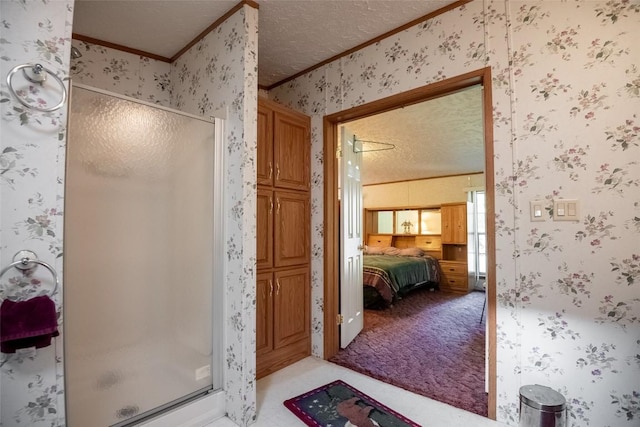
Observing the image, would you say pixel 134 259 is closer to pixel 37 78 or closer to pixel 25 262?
pixel 25 262

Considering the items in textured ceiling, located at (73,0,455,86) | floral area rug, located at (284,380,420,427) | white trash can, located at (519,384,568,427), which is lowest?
floral area rug, located at (284,380,420,427)

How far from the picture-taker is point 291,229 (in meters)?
2.53

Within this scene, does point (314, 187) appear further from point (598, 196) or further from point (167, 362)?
point (598, 196)

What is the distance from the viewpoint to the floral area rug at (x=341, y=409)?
172 cm

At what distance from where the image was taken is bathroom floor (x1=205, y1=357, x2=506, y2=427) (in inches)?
68.5

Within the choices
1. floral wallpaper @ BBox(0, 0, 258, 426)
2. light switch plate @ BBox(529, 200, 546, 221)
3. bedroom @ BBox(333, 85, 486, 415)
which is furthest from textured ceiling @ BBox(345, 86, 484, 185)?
floral wallpaper @ BBox(0, 0, 258, 426)

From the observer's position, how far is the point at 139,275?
158 centimetres

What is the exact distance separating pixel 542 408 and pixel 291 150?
224 cm

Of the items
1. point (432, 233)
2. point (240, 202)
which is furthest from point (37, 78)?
point (432, 233)

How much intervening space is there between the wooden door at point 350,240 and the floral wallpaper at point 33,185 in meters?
1.98

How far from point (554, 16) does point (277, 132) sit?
1831 mm

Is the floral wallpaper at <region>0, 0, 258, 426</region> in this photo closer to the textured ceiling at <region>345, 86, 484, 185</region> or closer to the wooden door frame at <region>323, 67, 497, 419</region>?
the wooden door frame at <region>323, 67, 497, 419</region>

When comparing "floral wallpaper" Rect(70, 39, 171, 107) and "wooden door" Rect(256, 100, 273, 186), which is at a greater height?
"floral wallpaper" Rect(70, 39, 171, 107)

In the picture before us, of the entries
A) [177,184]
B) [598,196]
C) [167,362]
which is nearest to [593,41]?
[598,196]
